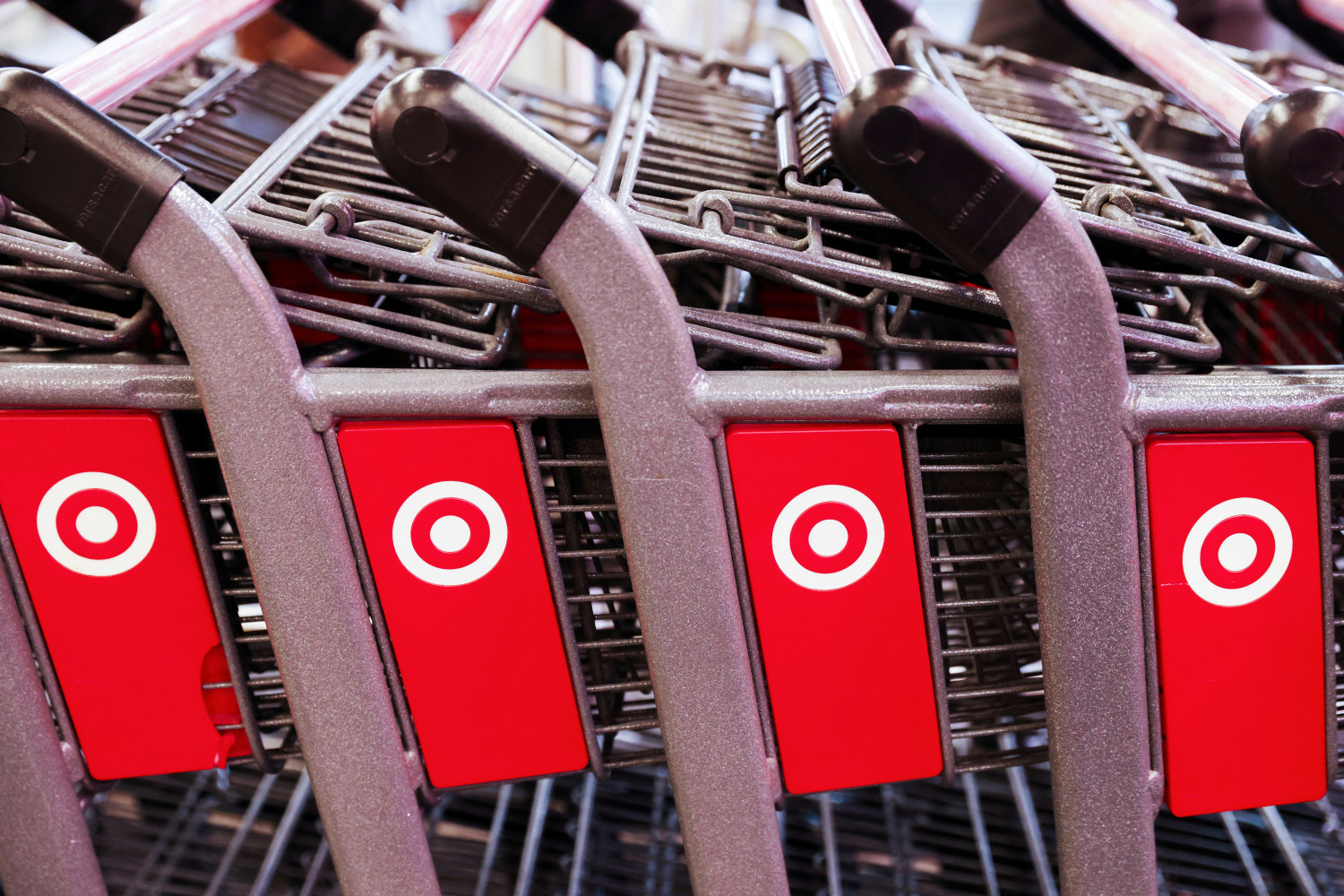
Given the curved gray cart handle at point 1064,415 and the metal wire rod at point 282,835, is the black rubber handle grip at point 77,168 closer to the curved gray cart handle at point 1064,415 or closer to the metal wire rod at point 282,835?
the curved gray cart handle at point 1064,415

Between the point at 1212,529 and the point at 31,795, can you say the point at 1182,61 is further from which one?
the point at 31,795

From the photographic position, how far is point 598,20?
5.71ft

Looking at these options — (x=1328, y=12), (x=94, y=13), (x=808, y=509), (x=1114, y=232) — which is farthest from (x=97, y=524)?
(x=1328, y=12)

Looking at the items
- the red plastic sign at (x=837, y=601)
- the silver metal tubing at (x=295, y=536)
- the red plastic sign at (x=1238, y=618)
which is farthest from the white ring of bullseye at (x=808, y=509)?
the silver metal tubing at (x=295, y=536)

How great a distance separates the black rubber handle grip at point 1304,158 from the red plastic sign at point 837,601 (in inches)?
13.4

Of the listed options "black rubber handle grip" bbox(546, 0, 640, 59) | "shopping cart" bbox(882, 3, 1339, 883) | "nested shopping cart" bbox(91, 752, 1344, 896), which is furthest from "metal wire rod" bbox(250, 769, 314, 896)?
"black rubber handle grip" bbox(546, 0, 640, 59)

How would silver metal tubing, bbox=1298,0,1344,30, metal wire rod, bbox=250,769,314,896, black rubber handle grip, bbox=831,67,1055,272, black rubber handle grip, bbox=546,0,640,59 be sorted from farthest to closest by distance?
1. black rubber handle grip, bbox=546,0,640,59
2. silver metal tubing, bbox=1298,0,1344,30
3. metal wire rod, bbox=250,769,314,896
4. black rubber handle grip, bbox=831,67,1055,272

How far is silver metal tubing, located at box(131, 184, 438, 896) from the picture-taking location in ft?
2.60

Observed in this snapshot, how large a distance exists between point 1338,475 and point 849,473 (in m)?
0.45

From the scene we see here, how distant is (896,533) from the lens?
0.86 meters

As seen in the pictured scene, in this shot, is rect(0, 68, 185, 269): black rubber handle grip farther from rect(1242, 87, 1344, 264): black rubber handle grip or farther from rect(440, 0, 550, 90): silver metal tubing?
rect(1242, 87, 1344, 264): black rubber handle grip

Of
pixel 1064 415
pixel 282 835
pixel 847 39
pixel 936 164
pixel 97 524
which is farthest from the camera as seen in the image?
pixel 282 835

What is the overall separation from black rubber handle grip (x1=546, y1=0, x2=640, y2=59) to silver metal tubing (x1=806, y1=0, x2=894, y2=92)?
676 mm

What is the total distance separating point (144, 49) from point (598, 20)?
0.86 m
